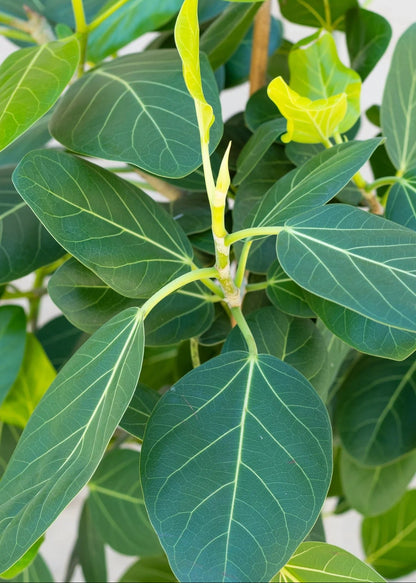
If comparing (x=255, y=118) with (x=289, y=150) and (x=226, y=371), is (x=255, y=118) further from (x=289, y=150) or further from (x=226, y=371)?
(x=226, y=371)

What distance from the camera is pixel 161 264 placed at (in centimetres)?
42

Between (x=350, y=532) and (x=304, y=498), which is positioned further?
(x=350, y=532)

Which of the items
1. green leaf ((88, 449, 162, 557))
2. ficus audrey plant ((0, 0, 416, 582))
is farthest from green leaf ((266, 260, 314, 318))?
green leaf ((88, 449, 162, 557))

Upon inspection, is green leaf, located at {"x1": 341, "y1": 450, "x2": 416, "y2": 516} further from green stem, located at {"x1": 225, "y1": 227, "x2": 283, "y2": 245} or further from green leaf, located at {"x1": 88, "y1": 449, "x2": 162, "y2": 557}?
green stem, located at {"x1": 225, "y1": 227, "x2": 283, "y2": 245}

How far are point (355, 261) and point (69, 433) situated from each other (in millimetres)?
157

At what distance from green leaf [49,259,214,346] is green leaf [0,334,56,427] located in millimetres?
176

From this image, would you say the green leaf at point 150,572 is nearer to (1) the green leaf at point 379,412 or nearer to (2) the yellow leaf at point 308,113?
(1) the green leaf at point 379,412

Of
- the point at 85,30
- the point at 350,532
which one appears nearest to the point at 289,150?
the point at 85,30

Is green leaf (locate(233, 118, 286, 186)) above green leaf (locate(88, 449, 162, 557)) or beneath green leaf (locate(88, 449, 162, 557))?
above

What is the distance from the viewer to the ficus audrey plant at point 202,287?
13.2 inches

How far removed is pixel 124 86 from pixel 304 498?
266 mm

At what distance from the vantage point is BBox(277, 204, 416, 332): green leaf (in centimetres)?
32

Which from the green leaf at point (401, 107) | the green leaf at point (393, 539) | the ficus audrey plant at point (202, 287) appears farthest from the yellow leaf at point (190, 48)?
the green leaf at point (393, 539)

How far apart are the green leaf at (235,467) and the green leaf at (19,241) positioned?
6.3 inches
